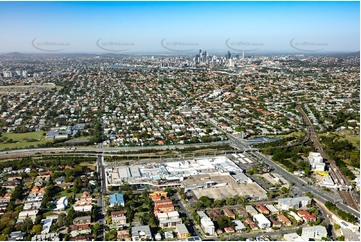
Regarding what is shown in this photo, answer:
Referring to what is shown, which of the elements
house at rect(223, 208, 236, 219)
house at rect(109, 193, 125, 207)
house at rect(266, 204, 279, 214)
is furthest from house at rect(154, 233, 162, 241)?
house at rect(266, 204, 279, 214)

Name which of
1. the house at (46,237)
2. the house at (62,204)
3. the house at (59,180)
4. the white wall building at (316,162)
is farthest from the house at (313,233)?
the house at (59,180)

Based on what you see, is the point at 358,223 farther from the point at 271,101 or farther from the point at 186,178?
the point at 271,101

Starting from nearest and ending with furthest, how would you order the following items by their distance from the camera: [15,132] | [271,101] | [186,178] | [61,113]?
[186,178], [15,132], [61,113], [271,101]

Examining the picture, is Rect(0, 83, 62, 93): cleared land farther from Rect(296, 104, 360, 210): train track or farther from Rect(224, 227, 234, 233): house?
Rect(224, 227, 234, 233): house

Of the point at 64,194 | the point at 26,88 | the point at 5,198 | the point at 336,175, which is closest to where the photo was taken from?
the point at 5,198

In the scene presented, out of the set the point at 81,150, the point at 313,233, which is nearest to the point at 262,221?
the point at 313,233

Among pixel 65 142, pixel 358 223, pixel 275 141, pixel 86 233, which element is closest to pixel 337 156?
pixel 275 141

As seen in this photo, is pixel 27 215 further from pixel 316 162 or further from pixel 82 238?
pixel 316 162
